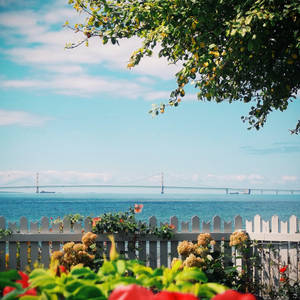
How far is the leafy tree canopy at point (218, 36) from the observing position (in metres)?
5.52

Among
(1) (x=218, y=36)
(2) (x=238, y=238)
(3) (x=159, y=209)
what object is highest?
(1) (x=218, y=36)

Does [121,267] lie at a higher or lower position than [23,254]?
higher

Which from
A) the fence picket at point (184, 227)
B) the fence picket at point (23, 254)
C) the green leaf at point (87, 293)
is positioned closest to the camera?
the green leaf at point (87, 293)

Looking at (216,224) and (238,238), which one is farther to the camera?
(216,224)

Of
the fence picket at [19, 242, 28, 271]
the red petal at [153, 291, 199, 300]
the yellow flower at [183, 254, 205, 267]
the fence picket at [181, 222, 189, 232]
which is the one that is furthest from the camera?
the fence picket at [181, 222, 189, 232]

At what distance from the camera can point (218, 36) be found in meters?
6.31

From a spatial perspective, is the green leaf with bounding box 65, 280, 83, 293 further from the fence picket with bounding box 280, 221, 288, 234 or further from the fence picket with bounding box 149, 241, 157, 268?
the fence picket with bounding box 280, 221, 288, 234

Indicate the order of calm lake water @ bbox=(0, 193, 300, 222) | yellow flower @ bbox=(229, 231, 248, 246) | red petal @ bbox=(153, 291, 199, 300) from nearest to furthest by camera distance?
red petal @ bbox=(153, 291, 199, 300), yellow flower @ bbox=(229, 231, 248, 246), calm lake water @ bbox=(0, 193, 300, 222)

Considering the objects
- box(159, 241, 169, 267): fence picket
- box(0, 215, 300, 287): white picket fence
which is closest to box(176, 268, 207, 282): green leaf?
box(0, 215, 300, 287): white picket fence

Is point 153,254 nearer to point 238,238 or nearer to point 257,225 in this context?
point 238,238

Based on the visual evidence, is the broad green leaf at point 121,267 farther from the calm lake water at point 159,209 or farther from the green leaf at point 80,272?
the calm lake water at point 159,209

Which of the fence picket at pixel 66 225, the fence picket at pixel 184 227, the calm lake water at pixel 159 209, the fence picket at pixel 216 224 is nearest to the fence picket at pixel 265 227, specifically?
the fence picket at pixel 216 224

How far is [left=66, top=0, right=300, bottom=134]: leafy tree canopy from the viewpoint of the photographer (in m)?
5.52

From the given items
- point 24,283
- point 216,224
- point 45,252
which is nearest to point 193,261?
point 216,224
